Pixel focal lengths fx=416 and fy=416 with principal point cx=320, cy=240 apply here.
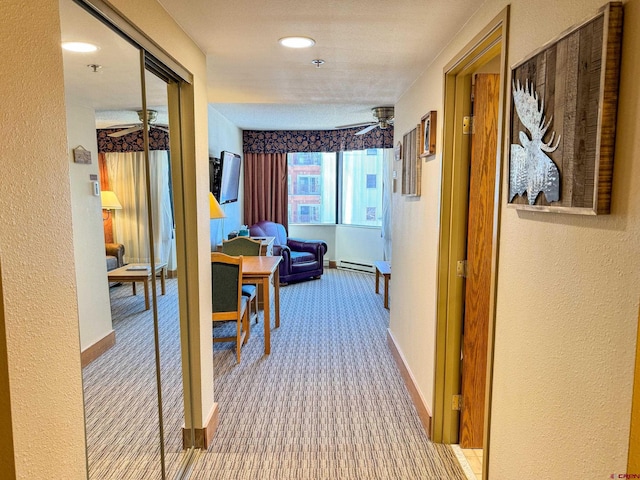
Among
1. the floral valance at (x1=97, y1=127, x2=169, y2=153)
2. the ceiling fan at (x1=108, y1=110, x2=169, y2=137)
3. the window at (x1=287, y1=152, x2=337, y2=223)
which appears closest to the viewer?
the floral valance at (x1=97, y1=127, x2=169, y2=153)

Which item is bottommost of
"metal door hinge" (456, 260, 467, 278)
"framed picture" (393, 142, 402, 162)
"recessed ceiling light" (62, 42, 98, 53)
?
"metal door hinge" (456, 260, 467, 278)

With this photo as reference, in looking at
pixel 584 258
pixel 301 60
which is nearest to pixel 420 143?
pixel 301 60

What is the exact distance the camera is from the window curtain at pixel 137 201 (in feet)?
5.21

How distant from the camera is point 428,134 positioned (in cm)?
246

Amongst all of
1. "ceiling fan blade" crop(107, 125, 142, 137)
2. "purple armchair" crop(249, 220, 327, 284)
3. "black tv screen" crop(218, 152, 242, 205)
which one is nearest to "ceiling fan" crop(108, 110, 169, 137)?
"ceiling fan blade" crop(107, 125, 142, 137)

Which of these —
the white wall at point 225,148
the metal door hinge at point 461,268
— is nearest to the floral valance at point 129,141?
the metal door hinge at point 461,268

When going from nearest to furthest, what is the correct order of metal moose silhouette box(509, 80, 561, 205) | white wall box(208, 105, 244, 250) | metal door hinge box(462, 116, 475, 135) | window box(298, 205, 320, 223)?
metal moose silhouette box(509, 80, 561, 205) → metal door hinge box(462, 116, 475, 135) → white wall box(208, 105, 244, 250) → window box(298, 205, 320, 223)

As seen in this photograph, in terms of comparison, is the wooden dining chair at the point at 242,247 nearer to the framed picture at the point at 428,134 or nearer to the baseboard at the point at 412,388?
the baseboard at the point at 412,388

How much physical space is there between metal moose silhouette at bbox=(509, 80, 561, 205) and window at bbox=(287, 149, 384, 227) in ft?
19.3

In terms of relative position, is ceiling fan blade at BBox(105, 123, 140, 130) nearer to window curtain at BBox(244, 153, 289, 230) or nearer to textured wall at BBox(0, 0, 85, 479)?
textured wall at BBox(0, 0, 85, 479)

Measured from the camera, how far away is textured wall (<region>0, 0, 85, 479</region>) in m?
0.87

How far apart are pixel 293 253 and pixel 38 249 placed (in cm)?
567

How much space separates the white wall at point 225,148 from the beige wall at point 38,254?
174 inches

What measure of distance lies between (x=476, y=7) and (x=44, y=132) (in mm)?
1675
